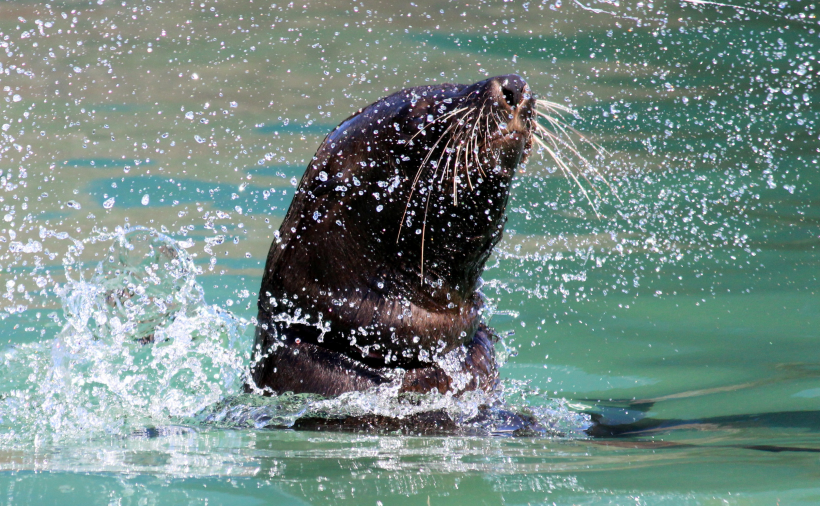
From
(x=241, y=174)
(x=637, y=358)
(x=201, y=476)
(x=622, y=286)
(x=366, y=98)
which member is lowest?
(x=201, y=476)

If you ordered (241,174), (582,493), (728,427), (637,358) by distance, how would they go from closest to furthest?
(582,493) < (728,427) < (637,358) < (241,174)

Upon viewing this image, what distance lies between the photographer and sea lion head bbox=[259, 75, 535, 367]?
3625 millimetres

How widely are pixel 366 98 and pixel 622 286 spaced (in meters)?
4.73

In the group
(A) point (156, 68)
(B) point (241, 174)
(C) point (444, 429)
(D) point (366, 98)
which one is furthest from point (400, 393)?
(A) point (156, 68)

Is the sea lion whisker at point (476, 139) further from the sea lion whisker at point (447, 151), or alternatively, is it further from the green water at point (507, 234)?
the green water at point (507, 234)

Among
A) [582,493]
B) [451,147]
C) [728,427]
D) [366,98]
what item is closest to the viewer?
[582,493]

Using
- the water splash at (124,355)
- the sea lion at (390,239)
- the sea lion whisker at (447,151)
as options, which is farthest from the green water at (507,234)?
the sea lion whisker at (447,151)

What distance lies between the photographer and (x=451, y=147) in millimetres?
3639

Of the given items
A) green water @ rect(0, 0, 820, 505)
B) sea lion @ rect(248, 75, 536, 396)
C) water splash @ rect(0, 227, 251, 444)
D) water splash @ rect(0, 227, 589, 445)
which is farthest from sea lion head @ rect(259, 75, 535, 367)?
water splash @ rect(0, 227, 251, 444)

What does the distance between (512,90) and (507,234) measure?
4.45m

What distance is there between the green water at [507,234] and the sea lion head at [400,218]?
52cm

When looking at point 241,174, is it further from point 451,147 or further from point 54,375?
point 451,147

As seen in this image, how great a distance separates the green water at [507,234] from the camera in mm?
2797

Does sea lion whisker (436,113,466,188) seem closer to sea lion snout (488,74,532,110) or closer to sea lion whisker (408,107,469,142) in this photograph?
sea lion whisker (408,107,469,142)
